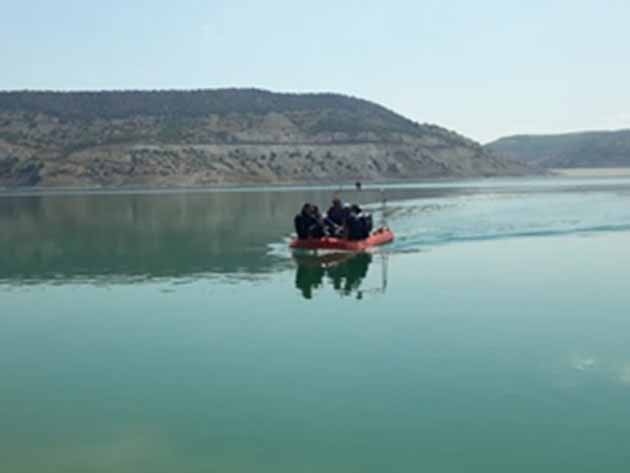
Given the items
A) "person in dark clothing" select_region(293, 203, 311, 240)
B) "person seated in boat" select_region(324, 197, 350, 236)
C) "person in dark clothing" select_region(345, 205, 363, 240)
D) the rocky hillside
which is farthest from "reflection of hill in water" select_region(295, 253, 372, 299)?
the rocky hillside

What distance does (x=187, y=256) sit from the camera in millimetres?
36469

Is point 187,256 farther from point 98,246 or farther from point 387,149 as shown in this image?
point 387,149

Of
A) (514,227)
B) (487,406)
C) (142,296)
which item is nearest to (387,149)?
(514,227)

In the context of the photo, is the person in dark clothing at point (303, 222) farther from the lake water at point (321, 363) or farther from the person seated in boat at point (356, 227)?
the person seated in boat at point (356, 227)

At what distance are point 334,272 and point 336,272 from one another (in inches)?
3.3

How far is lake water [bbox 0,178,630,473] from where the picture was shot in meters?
11.7

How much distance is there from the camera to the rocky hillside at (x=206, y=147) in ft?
472

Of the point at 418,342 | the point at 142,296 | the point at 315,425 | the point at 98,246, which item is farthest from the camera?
the point at 98,246

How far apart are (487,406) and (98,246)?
31.9 meters

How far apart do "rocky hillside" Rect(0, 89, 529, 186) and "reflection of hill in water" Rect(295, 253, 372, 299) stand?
11061 centimetres

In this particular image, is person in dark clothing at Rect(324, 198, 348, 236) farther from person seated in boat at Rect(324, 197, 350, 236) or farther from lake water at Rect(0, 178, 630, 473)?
lake water at Rect(0, 178, 630, 473)

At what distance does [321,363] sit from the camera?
644 inches

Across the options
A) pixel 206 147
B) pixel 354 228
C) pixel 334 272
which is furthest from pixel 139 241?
pixel 206 147

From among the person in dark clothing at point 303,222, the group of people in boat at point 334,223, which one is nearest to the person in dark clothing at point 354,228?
the group of people in boat at point 334,223
